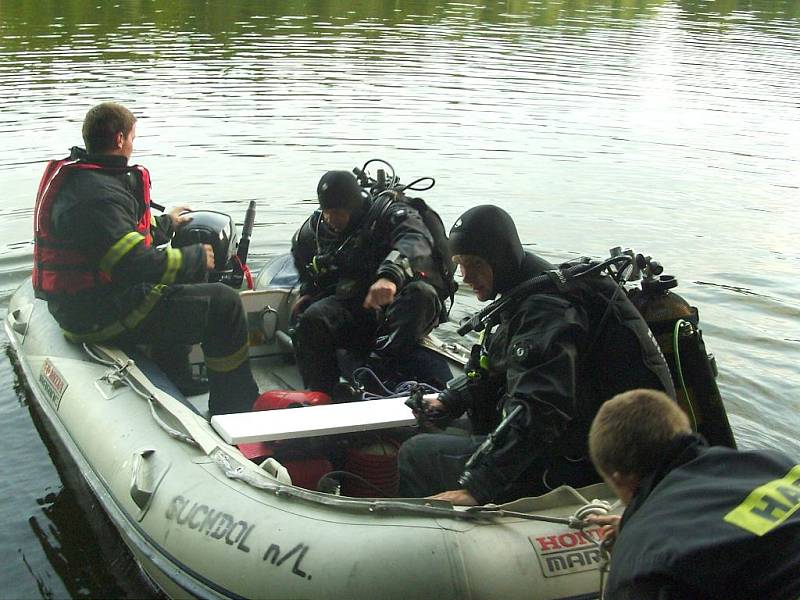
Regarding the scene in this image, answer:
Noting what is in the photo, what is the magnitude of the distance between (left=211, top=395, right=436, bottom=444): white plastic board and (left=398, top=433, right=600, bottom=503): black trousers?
0.33 meters

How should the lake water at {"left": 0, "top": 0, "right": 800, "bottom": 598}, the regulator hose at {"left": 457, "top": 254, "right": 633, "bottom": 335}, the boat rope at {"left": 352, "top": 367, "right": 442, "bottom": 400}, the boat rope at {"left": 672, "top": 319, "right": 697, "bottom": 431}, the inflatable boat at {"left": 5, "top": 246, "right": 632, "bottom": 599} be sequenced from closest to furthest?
the inflatable boat at {"left": 5, "top": 246, "right": 632, "bottom": 599}
the regulator hose at {"left": 457, "top": 254, "right": 633, "bottom": 335}
the boat rope at {"left": 672, "top": 319, "right": 697, "bottom": 431}
the boat rope at {"left": 352, "top": 367, "right": 442, "bottom": 400}
the lake water at {"left": 0, "top": 0, "right": 800, "bottom": 598}

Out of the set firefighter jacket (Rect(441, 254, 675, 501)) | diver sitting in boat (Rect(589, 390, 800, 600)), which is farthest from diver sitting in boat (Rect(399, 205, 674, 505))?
diver sitting in boat (Rect(589, 390, 800, 600))

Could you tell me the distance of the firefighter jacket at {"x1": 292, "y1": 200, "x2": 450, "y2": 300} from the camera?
5023 millimetres

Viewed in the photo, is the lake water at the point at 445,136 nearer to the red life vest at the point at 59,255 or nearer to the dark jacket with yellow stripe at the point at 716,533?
the red life vest at the point at 59,255

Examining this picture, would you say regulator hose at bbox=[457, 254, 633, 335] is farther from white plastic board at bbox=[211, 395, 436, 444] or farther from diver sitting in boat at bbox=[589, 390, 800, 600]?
diver sitting in boat at bbox=[589, 390, 800, 600]

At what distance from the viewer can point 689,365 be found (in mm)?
3578

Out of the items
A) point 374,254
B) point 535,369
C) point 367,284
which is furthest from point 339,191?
point 535,369

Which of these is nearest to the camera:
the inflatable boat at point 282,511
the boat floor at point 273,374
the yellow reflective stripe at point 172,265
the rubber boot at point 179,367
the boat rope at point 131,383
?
the inflatable boat at point 282,511

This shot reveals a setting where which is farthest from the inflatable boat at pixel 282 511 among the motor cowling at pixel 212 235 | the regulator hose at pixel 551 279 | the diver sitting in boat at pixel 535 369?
the motor cowling at pixel 212 235

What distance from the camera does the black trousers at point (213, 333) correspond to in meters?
5.26

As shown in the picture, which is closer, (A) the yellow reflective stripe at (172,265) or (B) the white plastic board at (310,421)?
(B) the white plastic board at (310,421)

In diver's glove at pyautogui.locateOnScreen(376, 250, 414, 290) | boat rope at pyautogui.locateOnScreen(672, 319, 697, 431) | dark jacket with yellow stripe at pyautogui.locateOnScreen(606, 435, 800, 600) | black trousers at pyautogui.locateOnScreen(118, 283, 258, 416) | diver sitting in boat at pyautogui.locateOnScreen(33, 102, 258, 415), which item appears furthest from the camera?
black trousers at pyautogui.locateOnScreen(118, 283, 258, 416)

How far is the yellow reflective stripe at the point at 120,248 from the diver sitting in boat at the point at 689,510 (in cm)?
317

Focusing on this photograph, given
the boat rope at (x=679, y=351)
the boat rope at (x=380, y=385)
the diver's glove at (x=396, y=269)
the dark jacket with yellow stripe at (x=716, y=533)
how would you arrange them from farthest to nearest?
the diver's glove at (x=396, y=269)
the boat rope at (x=380, y=385)
the boat rope at (x=679, y=351)
the dark jacket with yellow stripe at (x=716, y=533)
